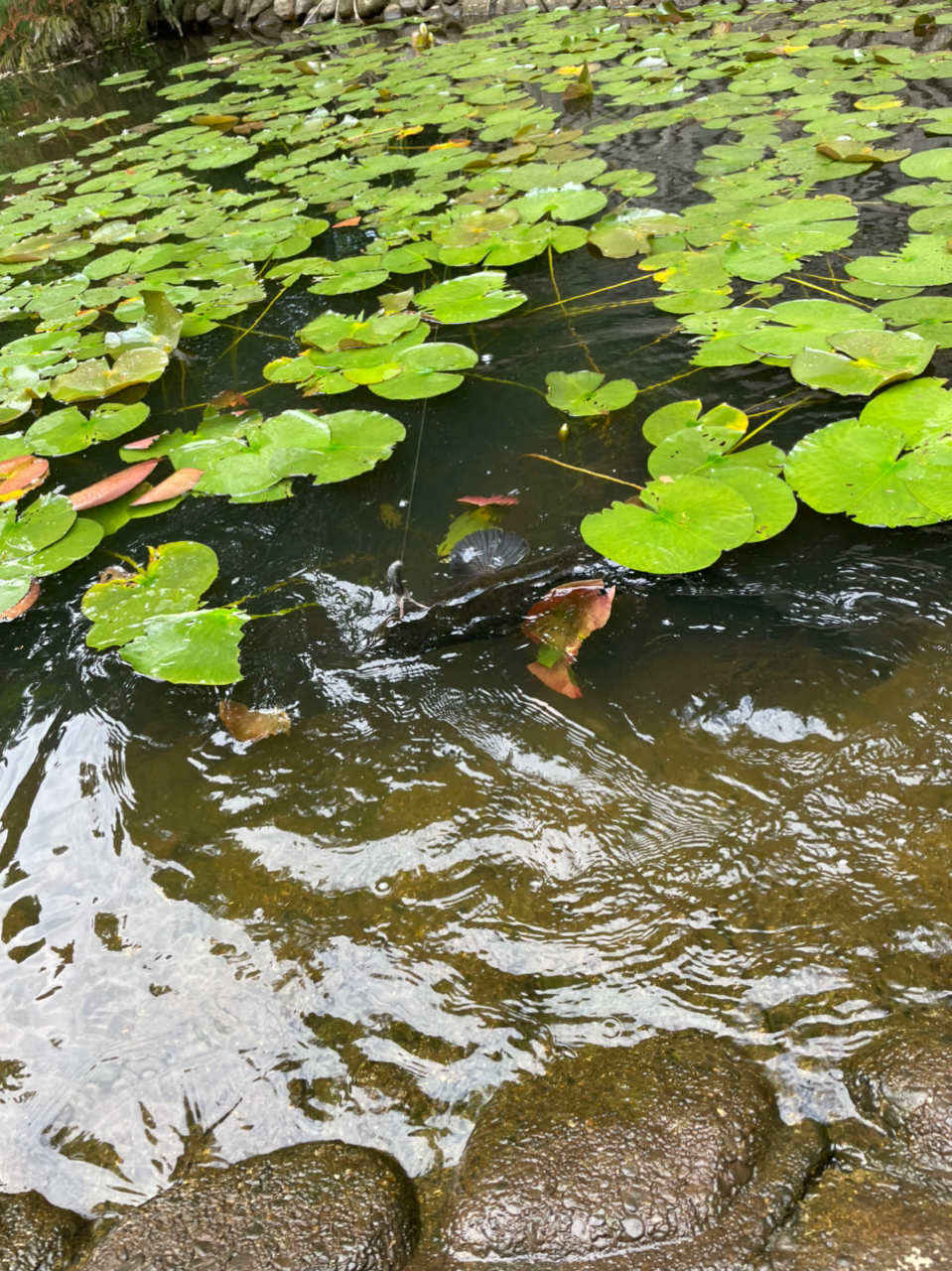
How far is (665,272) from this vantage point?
275cm

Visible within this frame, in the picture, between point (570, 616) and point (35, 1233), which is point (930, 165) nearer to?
point (570, 616)

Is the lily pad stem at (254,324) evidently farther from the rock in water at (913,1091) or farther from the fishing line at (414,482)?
the rock in water at (913,1091)

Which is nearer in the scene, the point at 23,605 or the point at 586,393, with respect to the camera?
the point at 23,605

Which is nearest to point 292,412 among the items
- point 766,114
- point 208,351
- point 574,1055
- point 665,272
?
point 208,351

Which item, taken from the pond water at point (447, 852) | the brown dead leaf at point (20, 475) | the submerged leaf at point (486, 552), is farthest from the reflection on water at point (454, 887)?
the brown dead leaf at point (20, 475)

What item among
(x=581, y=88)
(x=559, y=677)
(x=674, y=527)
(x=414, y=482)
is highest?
(x=581, y=88)

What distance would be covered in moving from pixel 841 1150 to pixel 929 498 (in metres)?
1.29

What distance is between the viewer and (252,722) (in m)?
1.66

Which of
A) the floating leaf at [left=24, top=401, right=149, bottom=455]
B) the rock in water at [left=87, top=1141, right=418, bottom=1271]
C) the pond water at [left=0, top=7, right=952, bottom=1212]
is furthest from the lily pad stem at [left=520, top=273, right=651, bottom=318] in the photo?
the rock in water at [left=87, top=1141, right=418, bottom=1271]

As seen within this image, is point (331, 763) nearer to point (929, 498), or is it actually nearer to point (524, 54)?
point (929, 498)

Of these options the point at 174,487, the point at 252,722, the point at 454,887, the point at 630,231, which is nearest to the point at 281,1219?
the point at 454,887

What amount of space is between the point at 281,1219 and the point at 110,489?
1.91m

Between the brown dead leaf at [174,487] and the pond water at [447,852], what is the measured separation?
0.95 feet

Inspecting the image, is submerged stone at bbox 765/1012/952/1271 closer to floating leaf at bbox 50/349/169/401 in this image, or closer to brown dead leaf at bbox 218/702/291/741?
brown dead leaf at bbox 218/702/291/741
